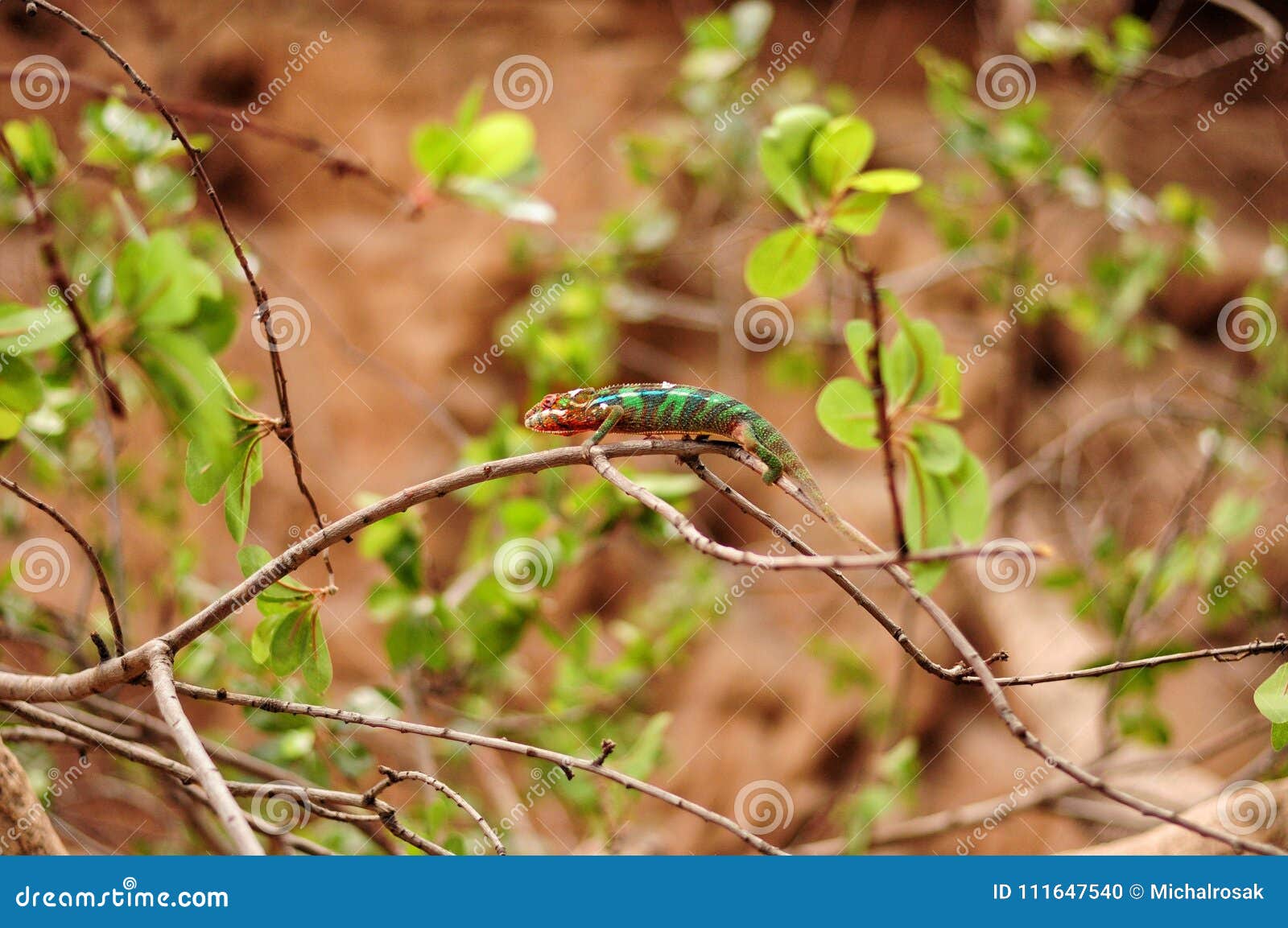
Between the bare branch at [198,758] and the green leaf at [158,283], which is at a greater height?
the green leaf at [158,283]

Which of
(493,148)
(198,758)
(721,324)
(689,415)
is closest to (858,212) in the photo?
(689,415)

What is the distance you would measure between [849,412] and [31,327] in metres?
1.08

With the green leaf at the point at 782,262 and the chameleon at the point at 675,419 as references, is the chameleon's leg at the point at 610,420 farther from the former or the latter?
the green leaf at the point at 782,262

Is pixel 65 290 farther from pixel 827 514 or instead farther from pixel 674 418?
pixel 827 514

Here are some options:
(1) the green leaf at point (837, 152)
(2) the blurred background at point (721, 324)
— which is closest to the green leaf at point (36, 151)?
(1) the green leaf at point (837, 152)

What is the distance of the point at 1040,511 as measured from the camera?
4.16 meters

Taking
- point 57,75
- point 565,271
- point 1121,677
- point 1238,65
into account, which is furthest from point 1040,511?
point 57,75

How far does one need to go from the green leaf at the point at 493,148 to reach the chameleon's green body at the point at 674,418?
0.49 meters

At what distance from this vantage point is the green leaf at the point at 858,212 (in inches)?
53.2

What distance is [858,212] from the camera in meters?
1.37

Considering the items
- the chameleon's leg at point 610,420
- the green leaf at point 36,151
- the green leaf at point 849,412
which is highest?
the green leaf at point 36,151

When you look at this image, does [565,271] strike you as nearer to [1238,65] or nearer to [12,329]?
[12,329]

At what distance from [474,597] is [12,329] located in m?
1.18

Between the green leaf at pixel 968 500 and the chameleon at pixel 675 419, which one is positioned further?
the chameleon at pixel 675 419
